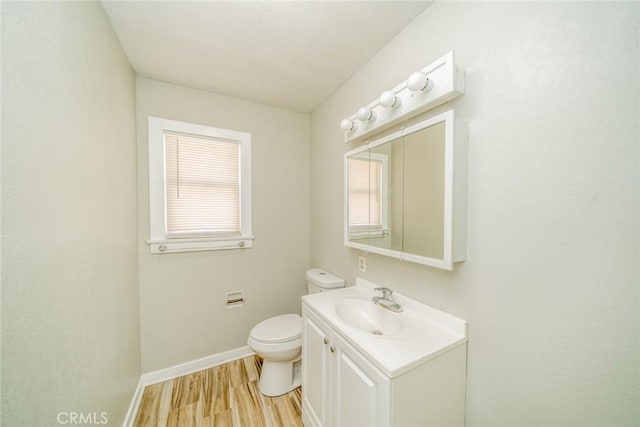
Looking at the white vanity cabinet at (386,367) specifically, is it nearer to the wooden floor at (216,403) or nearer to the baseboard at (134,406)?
the wooden floor at (216,403)

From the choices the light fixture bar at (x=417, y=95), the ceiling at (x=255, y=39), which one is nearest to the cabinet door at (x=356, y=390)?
the light fixture bar at (x=417, y=95)

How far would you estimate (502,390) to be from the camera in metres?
0.89

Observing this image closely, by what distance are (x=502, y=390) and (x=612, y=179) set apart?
0.85 m

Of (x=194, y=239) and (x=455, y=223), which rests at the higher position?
(x=455, y=223)

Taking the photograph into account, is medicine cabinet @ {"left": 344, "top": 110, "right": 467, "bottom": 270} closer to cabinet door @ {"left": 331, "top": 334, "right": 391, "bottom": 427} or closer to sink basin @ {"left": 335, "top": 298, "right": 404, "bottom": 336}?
sink basin @ {"left": 335, "top": 298, "right": 404, "bottom": 336}

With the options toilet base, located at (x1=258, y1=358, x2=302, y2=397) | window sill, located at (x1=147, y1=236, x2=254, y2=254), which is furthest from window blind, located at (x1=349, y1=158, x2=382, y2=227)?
toilet base, located at (x1=258, y1=358, x2=302, y2=397)

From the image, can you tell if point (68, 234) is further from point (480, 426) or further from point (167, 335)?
point (480, 426)

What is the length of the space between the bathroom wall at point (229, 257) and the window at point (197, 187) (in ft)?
0.21

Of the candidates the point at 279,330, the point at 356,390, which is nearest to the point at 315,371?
the point at 356,390

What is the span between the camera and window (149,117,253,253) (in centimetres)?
175

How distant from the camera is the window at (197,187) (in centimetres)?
175

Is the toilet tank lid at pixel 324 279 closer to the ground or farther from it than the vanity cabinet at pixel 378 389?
farther from it

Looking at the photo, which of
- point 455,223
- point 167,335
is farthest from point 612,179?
point 167,335
